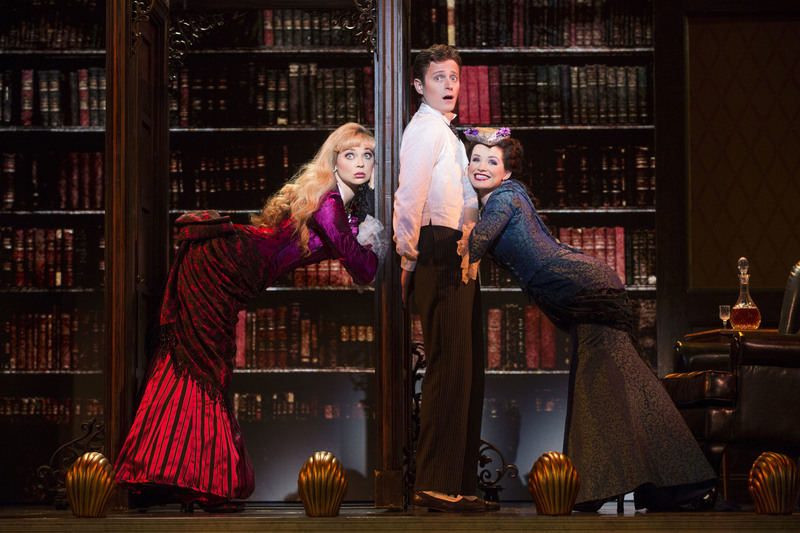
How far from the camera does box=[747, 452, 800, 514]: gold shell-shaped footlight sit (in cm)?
298

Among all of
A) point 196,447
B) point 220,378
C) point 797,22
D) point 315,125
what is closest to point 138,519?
point 196,447

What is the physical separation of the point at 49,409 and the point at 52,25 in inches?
74.9

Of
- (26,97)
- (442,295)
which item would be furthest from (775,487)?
(26,97)

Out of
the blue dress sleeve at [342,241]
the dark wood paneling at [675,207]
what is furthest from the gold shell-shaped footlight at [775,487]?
the dark wood paneling at [675,207]

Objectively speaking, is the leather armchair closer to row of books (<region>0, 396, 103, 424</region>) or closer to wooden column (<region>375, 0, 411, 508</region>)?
wooden column (<region>375, 0, 411, 508</region>)

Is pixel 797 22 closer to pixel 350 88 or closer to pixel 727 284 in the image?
pixel 727 284

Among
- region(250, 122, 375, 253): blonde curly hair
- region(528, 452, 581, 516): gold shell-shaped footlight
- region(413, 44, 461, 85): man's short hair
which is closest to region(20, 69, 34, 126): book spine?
region(250, 122, 375, 253): blonde curly hair

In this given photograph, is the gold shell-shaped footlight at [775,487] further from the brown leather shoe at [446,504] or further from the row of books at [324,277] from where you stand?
the row of books at [324,277]

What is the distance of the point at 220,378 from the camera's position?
3.57 meters

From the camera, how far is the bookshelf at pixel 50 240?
470 cm

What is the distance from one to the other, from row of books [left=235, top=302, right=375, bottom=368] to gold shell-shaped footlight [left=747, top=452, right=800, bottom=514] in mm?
2180

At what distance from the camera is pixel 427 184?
3248 millimetres

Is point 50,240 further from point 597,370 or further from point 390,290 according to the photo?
point 597,370

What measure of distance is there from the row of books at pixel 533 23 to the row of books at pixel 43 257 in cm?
198
